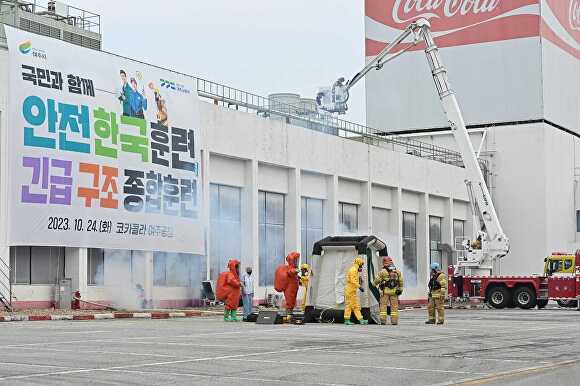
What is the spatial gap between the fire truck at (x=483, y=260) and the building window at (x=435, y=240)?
10341mm

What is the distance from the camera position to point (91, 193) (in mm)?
33875

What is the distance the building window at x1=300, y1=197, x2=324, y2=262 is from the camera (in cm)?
4775

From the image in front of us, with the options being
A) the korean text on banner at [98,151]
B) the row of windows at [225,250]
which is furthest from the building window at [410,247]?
the korean text on banner at [98,151]

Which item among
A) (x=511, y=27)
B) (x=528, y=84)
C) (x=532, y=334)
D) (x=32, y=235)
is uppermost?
(x=511, y=27)

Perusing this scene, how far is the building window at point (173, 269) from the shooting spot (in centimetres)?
3825

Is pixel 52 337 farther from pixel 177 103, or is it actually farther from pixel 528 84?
pixel 528 84

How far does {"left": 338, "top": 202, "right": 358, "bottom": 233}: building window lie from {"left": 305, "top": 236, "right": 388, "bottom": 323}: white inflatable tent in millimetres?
23094

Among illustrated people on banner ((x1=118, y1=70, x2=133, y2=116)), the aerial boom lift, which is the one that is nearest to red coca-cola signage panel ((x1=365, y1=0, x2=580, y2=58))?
the aerial boom lift

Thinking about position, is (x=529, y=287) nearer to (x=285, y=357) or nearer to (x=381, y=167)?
(x=381, y=167)

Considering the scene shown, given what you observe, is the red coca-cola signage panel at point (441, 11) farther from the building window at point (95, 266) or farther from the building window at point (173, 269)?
the building window at point (95, 266)

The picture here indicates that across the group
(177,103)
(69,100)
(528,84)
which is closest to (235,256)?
(177,103)

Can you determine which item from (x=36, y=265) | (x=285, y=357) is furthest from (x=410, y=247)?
(x=285, y=357)

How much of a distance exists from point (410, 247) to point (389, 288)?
1290 inches

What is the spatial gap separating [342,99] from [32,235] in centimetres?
2769
